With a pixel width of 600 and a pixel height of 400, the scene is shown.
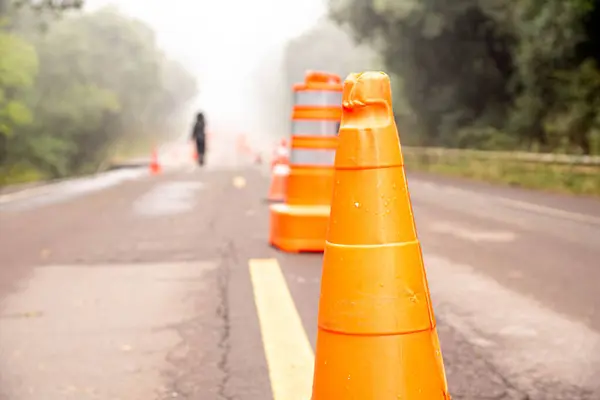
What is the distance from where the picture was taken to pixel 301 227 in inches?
350

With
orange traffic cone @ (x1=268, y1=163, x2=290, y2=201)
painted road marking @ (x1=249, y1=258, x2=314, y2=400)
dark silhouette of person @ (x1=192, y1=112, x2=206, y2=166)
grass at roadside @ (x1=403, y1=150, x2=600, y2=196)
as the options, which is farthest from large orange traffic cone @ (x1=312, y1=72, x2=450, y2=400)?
dark silhouette of person @ (x1=192, y1=112, x2=206, y2=166)

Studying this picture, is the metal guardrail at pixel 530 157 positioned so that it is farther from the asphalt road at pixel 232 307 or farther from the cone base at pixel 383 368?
the cone base at pixel 383 368

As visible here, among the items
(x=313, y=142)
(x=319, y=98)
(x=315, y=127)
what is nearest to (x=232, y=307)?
(x=313, y=142)

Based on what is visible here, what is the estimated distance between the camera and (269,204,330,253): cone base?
8766mm

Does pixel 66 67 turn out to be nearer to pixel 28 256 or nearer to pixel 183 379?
pixel 28 256

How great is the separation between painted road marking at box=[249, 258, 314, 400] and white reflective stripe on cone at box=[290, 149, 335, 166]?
5.22 ft

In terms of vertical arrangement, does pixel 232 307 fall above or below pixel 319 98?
below

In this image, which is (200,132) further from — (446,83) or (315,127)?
(315,127)

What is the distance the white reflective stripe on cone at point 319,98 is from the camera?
9.04m

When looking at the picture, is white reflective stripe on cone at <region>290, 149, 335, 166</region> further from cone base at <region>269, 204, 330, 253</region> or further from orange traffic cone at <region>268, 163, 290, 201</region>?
orange traffic cone at <region>268, 163, 290, 201</region>

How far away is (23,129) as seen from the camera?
63.2 m

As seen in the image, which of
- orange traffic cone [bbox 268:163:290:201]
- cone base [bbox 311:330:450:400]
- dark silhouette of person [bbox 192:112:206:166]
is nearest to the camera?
cone base [bbox 311:330:450:400]

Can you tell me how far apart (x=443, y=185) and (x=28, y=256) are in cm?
1510

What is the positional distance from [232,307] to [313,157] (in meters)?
3.00
